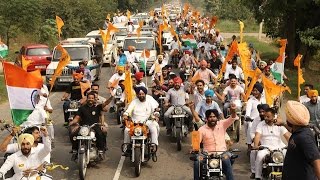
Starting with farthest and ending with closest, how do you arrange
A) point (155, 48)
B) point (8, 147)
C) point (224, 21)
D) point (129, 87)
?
point (224, 21)
point (155, 48)
point (129, 87)
point (8, 147)

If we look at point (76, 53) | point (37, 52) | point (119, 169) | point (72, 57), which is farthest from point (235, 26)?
point (119, 169)

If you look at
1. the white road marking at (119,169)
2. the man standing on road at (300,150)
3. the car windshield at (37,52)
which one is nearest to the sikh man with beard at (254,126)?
the white road marking at (119,169)

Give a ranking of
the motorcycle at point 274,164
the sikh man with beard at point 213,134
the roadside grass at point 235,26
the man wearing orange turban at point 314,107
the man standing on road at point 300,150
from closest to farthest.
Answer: the man standing on road at point 300,150
the motorcycle at point 274,164
the sikh man with beard at point 213,134
the man wearing orange turban at point 314,107
the roadside grass at point 235,26

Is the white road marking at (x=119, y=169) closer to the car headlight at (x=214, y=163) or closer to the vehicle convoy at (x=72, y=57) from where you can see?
the car headlight at (x=214, y=163)

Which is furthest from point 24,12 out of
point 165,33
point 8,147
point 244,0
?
point 8,147

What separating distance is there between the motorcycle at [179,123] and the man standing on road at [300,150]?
6388 mm

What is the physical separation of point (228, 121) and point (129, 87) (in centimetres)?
383

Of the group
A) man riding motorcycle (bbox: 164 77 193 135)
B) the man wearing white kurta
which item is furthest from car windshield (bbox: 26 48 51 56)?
the man wearing white kurta

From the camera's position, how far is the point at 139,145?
957cm

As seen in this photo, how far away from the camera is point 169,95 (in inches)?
483

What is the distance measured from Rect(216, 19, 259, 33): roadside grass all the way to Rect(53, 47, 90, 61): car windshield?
3387cm

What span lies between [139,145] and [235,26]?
48609 mm

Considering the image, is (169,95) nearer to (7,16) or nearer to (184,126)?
(184,126)

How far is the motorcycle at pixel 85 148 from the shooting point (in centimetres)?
912
